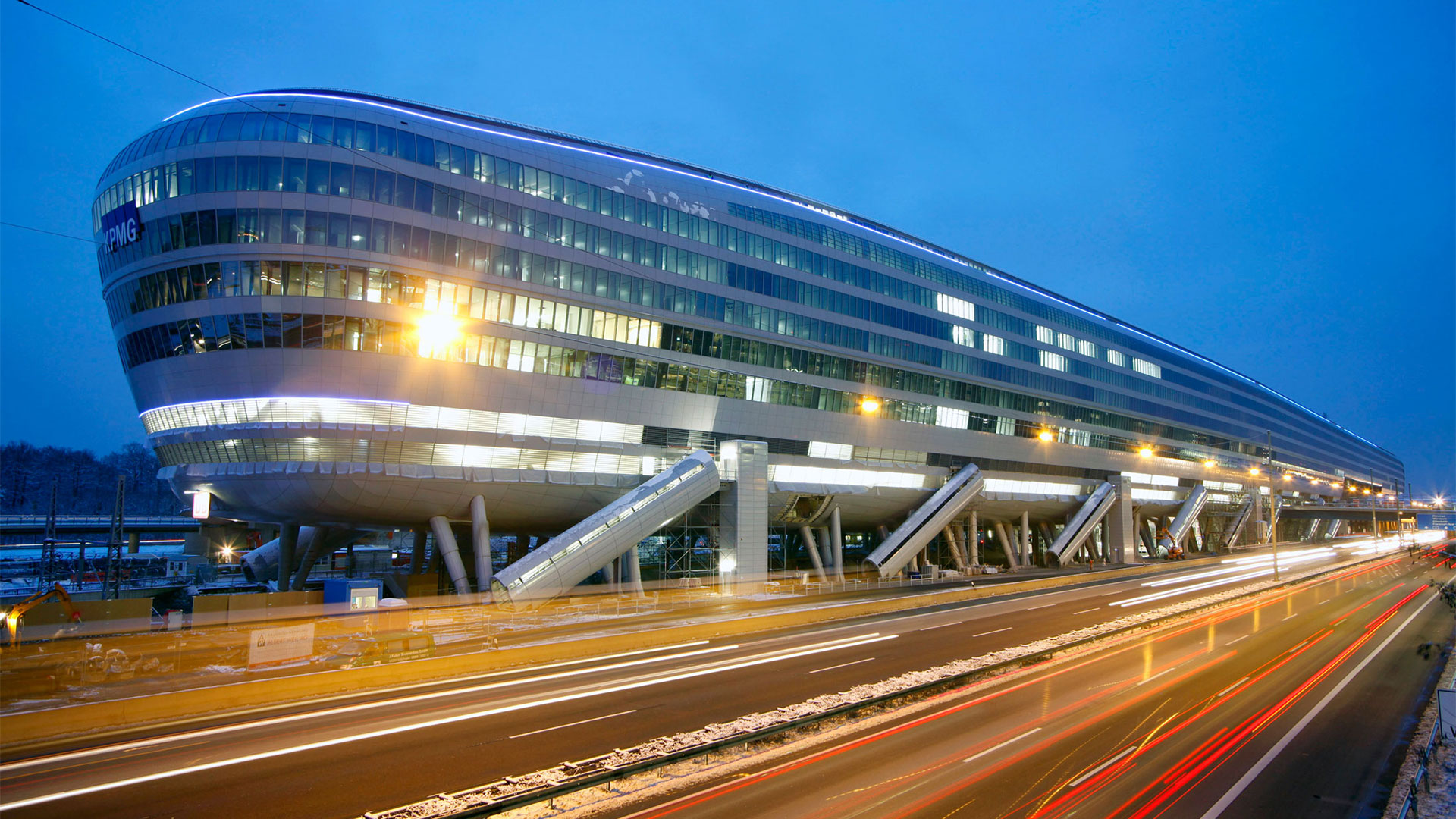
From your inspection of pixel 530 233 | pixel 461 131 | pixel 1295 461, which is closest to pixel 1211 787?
pixel 530 233

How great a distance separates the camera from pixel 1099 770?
13.0 meters

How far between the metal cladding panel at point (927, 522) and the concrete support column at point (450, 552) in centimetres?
2942

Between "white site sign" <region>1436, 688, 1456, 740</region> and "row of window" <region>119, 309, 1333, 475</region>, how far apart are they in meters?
35.7

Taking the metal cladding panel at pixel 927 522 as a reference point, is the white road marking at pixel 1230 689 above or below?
below

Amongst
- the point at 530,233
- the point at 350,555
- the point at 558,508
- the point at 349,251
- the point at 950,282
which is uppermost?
the point at 950,282

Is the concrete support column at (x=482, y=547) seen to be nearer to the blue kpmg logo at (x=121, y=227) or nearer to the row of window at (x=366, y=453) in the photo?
the row of window at (x=366, y=453)

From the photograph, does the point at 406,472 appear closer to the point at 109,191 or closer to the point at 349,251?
the point at 349,251

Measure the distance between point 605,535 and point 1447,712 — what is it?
30.0 m

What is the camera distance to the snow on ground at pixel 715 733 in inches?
438

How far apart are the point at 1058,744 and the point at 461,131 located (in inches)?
1503

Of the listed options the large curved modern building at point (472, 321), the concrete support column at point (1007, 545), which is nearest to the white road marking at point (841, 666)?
the large curved modern building at point (472, 321)

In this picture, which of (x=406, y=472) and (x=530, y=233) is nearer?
(x=406, y=472)

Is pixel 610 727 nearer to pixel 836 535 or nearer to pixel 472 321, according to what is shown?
pixel 472 321

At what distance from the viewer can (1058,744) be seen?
47.1ft
